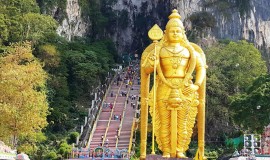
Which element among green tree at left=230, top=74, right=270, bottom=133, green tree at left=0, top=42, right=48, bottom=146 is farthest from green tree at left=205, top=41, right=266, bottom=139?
green tree at left=0, top=42, right=48, bottom=146

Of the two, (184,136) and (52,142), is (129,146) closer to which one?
(52,142)

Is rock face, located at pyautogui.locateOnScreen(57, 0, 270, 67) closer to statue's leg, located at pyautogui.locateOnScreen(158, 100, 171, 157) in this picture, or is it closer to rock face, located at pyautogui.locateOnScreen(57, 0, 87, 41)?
rock face, located at pyautogui.locateOnScreen(57, 0, 87, 41)

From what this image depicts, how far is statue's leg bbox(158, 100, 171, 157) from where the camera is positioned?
1066 cm

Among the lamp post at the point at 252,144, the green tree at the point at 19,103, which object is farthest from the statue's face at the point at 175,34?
the green tree at the point at 19,103

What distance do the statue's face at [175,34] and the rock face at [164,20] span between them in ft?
75.0

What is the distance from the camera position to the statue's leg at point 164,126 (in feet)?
35.0

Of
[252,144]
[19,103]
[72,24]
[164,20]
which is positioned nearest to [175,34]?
[252,144]

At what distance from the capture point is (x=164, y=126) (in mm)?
10727

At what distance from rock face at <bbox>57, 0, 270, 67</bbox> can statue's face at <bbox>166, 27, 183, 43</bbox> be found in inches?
900

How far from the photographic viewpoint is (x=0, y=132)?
1789 centimetres

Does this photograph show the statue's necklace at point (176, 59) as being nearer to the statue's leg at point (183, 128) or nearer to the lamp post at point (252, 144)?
the statue's leg at point (183, 128)

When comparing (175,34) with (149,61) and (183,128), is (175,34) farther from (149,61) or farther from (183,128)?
(183,128)

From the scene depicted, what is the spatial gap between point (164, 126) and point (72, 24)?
2476cm

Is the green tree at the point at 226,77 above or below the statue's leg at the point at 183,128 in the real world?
above
